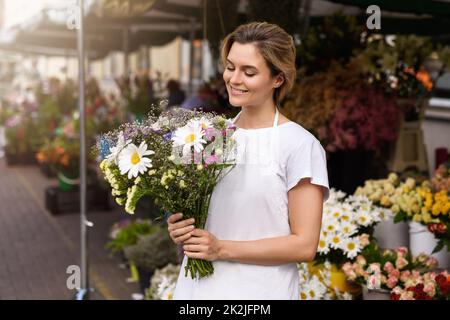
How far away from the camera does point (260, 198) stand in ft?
7.16

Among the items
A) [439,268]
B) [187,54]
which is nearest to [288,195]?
[439,268]

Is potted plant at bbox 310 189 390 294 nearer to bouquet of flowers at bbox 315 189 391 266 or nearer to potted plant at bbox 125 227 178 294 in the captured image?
bouquet of flowers at bbox 315 189 391 266

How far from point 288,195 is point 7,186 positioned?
9830 millimetres

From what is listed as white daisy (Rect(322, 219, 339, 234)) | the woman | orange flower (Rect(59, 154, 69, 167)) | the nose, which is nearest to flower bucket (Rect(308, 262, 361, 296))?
white daisy (Rect(322, 219, 339, 234))

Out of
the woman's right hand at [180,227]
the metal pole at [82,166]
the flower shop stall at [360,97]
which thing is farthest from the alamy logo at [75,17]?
the woman's right hand at [180,227]

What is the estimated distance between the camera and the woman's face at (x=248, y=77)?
84.3 inches

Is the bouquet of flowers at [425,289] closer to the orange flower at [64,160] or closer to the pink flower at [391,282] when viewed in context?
the pink flower at [391,282]

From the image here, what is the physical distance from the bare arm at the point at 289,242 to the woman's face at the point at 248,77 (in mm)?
314

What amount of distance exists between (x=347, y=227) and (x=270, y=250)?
2.08m

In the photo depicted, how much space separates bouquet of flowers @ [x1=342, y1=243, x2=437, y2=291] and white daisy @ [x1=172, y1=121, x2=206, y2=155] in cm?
204

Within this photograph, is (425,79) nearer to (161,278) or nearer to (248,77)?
(161,278)

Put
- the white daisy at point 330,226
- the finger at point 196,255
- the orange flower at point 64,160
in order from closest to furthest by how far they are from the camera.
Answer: the finger at point 196,255 → the white daisy at point 330,226 → the orange flower at point 64,160

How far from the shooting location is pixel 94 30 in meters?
12.8

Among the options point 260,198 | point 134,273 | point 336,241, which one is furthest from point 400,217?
point 134,273
